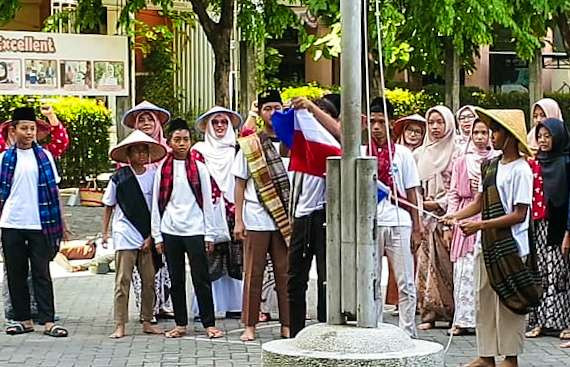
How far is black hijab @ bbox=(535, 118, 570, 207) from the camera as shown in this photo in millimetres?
9148

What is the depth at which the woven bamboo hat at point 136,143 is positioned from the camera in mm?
9414

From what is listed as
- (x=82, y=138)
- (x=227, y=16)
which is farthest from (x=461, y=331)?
(x=82, y=138)

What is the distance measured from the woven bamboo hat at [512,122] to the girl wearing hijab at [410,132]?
2.34 metres

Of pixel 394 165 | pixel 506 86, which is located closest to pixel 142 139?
pixel 394 165

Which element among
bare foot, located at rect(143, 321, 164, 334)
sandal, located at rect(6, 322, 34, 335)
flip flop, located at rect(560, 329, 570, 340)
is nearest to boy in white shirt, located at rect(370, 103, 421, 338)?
flip flop, located at rect(560, 329, 570, 340)

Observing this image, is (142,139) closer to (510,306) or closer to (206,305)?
(206,305)

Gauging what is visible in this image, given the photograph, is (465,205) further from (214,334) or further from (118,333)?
(118,333)

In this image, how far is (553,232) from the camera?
944cm

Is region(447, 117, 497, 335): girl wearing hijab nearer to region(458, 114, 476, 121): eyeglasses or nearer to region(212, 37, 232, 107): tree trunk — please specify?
region(458, 114, 476, 121): eyeglasses

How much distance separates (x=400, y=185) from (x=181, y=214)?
1769 mm

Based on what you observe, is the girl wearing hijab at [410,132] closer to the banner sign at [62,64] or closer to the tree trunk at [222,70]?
the tree trunk at [222,70]

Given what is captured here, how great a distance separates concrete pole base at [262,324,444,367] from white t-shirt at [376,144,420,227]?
255 cm

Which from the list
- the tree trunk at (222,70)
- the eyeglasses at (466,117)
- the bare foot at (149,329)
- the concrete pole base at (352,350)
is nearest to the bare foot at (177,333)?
the bare foot at (149,329)

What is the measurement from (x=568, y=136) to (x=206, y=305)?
3158 millimetres
